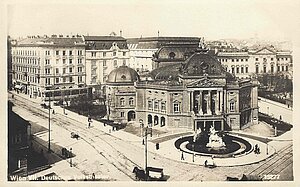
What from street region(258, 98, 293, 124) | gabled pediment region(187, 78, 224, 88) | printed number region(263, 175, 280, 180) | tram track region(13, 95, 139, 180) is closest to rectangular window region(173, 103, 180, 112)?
gabled pediment region(187, 78, 224, 88)

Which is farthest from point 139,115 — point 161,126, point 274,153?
point 274,153

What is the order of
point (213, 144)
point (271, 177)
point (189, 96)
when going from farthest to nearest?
1. point (189, 96)
2. point (213, 144)
3. point (271, 177)

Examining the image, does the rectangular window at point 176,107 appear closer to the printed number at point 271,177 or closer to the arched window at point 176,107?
the arched window at point 176,107

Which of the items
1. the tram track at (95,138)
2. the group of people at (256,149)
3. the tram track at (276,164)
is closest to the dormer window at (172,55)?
the tram track at (95,138)

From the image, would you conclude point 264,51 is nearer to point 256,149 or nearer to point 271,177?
point 256,149

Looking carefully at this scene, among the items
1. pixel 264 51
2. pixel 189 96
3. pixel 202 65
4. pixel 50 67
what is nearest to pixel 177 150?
pixel 189 96

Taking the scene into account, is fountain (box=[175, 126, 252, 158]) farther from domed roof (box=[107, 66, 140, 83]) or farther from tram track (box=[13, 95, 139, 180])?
domed roof (box=[107, 66, 140, 83])

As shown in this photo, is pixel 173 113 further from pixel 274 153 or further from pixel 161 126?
pixel 274 153
